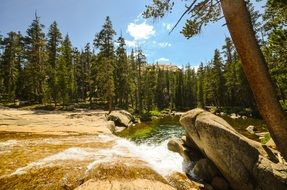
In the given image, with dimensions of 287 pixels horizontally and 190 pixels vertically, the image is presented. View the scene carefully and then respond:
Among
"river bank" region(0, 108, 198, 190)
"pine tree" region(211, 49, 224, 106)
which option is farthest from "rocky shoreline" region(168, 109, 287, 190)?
"pine tree" region(211, 49, 224, 106)

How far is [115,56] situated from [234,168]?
52.5m

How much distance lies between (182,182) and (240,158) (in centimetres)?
253

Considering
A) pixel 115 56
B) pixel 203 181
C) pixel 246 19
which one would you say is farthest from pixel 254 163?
pixel 115 56

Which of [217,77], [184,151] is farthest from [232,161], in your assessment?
[217,77]

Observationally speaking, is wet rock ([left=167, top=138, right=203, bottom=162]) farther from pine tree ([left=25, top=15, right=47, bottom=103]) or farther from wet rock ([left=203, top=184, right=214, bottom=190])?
pine tree ([left=25, top=15, right=47, bottom=103])

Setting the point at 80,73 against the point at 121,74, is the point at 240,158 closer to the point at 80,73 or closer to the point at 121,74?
the point at 121,74

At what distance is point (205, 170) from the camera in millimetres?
12609

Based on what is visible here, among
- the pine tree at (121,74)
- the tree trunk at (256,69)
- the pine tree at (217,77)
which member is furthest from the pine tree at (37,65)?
the tree trunk at (256,69)

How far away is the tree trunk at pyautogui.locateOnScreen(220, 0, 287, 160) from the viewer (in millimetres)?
7117

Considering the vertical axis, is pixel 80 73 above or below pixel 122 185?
above

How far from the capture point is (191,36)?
32.4 feet

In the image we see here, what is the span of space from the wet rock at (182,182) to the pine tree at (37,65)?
4526 centimetres

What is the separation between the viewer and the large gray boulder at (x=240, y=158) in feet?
31.9

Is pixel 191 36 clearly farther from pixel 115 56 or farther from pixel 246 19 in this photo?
pixel 115 56
